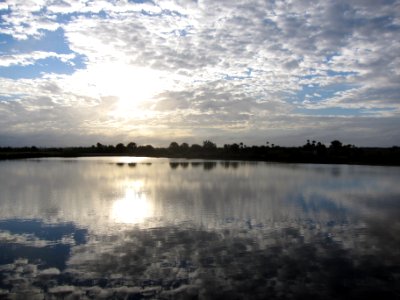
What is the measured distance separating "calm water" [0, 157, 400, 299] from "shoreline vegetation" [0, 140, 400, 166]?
214 ft

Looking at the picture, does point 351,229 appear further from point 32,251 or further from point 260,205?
point 32,251

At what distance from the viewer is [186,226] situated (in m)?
17.3

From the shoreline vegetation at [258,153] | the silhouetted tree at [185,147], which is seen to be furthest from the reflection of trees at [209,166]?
the silhouetted tree at [185,147]

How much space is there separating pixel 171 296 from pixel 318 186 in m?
27.4

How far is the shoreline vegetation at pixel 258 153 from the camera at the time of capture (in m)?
90.8

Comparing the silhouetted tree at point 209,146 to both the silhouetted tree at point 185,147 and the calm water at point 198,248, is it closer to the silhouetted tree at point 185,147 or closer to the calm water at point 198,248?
the silhouetted tree at point 185,147

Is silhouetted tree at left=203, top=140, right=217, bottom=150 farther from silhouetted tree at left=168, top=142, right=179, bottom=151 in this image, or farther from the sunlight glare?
the sunlight glare

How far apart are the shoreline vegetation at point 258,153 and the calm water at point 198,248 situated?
6534 centimetres

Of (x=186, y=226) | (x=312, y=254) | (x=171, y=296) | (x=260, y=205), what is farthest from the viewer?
(x=260, y=205)

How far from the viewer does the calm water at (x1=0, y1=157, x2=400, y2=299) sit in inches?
398

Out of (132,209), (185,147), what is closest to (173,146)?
(185,147)

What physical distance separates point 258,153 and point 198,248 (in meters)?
116

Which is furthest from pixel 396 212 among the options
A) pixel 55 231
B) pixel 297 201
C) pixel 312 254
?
pixel 55 231

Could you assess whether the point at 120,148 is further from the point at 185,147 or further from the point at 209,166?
the point at 209,166
